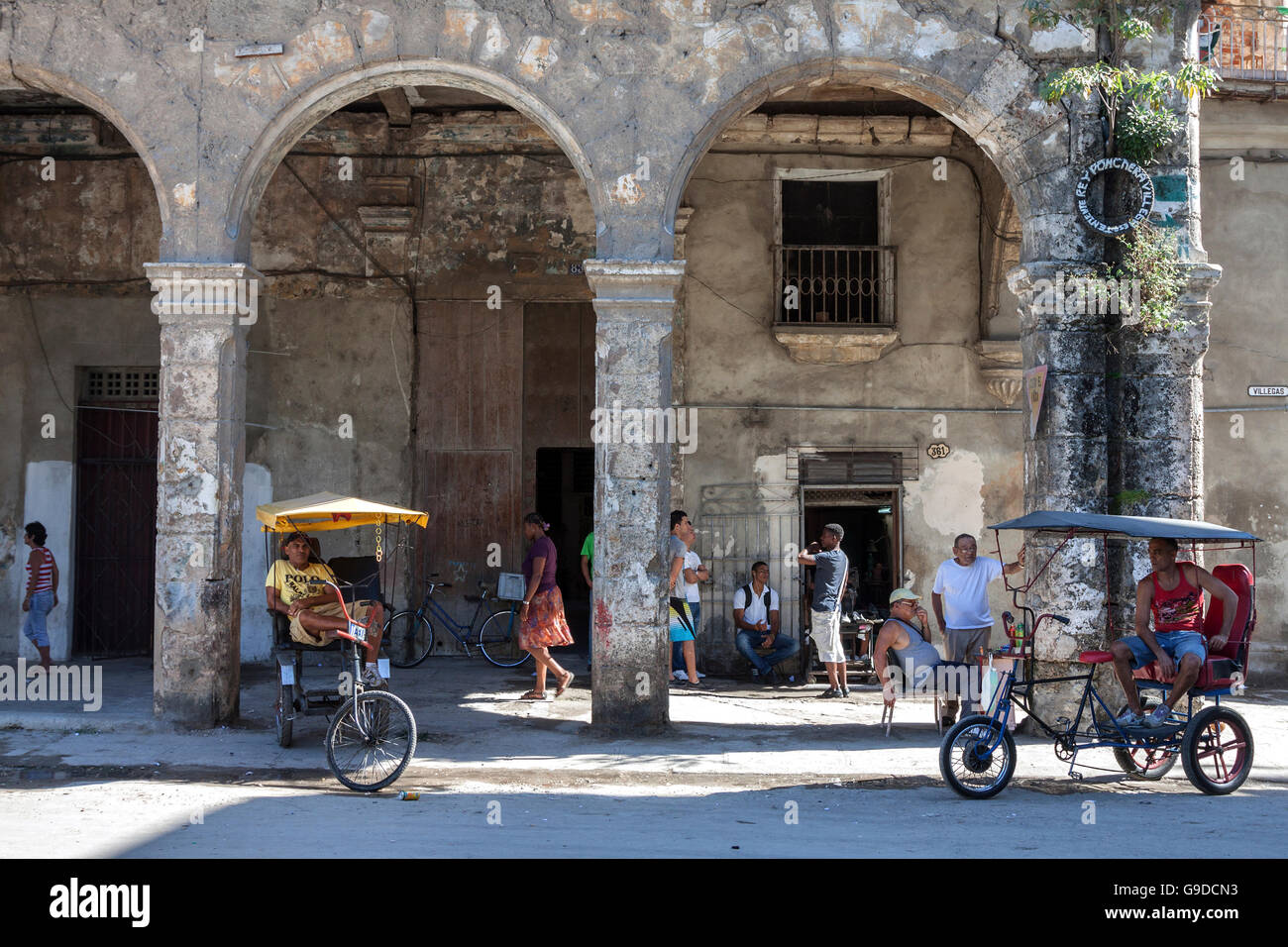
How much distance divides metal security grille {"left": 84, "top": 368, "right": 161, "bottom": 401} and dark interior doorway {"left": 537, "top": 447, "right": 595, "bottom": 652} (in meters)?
9.14

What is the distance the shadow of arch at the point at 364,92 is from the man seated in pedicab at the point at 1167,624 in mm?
4835

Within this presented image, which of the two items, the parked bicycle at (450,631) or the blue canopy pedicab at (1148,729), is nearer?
the blue canopy pedicab at (1148,729)

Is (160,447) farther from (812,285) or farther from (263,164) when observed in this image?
(812,285)

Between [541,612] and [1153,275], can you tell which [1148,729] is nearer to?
[1153,275]

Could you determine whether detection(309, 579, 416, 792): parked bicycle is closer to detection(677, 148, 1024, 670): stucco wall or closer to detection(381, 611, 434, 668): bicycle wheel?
detection(381, 611, 434, 668): bicycle wheel

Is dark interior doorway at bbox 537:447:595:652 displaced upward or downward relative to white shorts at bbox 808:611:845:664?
upward

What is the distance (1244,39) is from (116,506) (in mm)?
13682

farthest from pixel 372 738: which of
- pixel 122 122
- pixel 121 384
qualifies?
pixel 121 384

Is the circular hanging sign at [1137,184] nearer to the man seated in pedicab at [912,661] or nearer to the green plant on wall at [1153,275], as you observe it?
the green plant on wall at [1153,275]

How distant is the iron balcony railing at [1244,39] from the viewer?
1324 centimetres

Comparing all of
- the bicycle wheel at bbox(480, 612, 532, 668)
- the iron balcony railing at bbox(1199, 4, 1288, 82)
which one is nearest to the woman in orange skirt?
the bicycle wheel at bbox(480, 612, 532, 668)

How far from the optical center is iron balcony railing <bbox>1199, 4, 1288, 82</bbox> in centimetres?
1324

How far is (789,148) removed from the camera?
13.7 m

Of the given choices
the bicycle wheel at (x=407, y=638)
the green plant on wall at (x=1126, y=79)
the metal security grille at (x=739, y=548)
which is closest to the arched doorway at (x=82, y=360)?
the bicycle wheel at (x=407, y=638)
